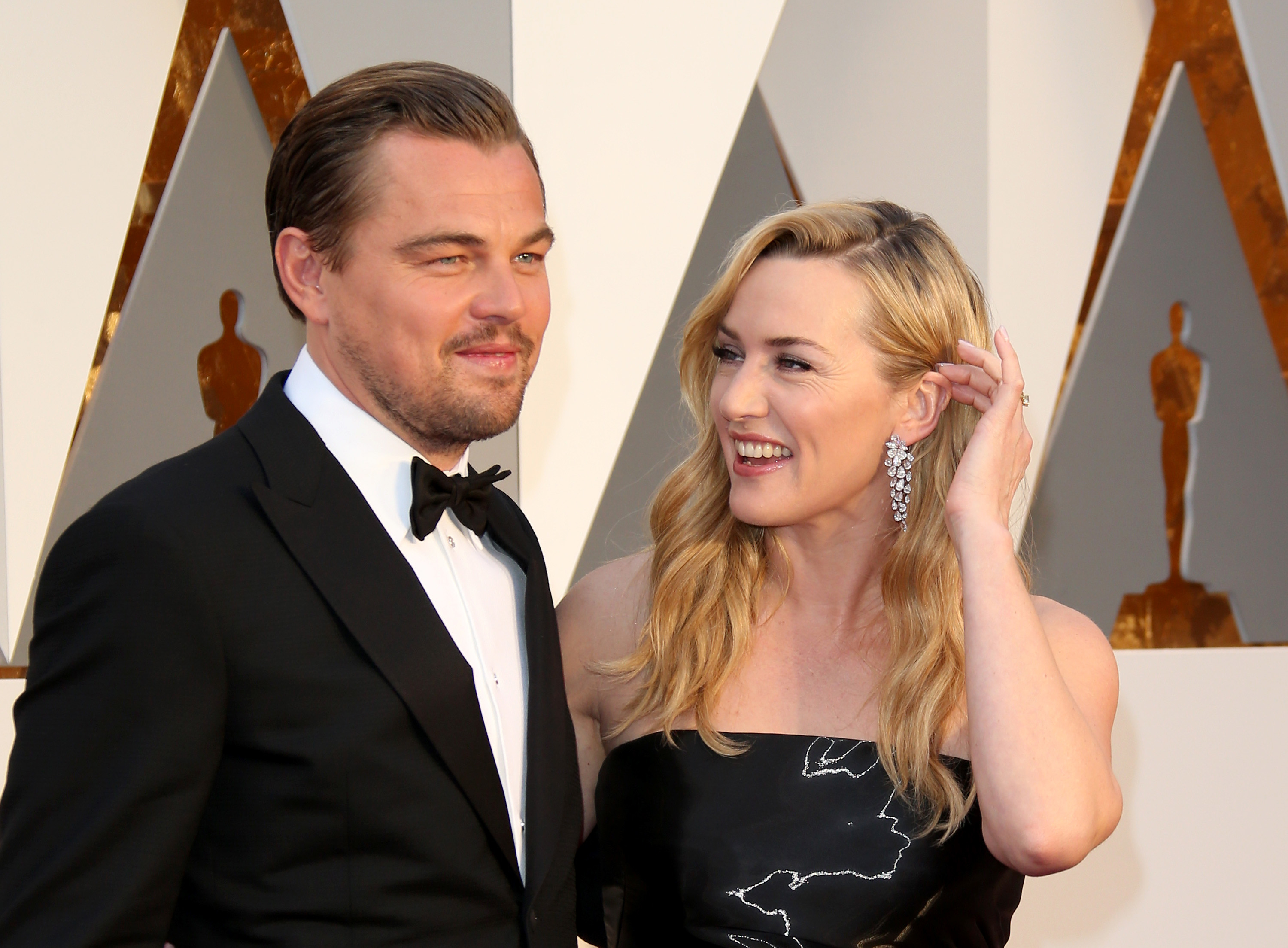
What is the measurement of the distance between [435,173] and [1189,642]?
2616mm

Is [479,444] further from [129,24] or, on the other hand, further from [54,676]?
[54,676]

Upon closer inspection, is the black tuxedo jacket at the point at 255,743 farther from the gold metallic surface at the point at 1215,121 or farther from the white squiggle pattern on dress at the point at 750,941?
the gold metallic surface at the point at 1215,121

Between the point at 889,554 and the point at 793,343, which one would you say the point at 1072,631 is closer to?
the point at 889,554

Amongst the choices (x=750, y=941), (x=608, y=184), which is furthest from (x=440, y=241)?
(x=608, y=184)

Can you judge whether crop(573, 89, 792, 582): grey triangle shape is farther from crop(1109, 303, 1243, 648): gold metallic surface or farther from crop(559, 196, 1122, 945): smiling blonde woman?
crop(1109, 303, 1243, 648): gold metallic surface

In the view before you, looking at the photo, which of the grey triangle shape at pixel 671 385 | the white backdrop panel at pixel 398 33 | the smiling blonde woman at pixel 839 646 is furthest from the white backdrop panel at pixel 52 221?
the smiling blonde woman at pixel 839 646

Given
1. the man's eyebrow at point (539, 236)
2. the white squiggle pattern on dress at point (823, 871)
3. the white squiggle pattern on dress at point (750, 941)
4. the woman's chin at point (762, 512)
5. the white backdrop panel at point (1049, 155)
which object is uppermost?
the white backdrop panel at point (1049, 155)

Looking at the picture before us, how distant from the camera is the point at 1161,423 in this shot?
11.0 feet

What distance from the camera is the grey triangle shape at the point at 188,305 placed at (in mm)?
2848

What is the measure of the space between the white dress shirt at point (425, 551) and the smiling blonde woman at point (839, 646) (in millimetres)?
554

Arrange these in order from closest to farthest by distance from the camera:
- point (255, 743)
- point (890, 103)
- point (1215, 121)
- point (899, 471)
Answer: point (255, 743)
point (899, 471)
point (890, 103)
point (1215, 121)

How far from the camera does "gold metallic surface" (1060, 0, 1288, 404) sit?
3.31m

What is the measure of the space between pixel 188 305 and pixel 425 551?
1.67 metres

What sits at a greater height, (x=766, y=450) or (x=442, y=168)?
(x=442, y=168)
